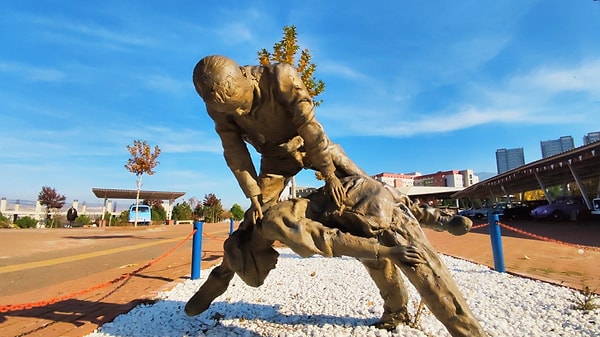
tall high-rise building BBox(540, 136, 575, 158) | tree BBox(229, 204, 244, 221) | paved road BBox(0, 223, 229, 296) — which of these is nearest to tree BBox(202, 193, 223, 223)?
tree BBox(229, 204, 244, 221)

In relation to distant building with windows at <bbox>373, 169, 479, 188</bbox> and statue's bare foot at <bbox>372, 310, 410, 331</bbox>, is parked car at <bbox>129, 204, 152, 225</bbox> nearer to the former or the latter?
statue's bare foot at <bbox>372, 310, 410, 331</bbox>

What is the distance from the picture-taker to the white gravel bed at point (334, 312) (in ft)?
10.1

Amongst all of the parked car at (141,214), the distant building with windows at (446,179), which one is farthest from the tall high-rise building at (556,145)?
the parked car at (141,214)

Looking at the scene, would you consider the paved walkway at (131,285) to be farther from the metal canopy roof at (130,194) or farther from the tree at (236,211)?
the tree at (236,211)

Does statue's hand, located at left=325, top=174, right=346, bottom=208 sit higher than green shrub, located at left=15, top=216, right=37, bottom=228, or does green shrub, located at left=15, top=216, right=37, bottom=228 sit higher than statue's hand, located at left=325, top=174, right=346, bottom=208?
statue's hand, located at left=325, top=174, right=346, bottom=208

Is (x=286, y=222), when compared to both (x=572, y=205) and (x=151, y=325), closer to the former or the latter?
(x=151, y=325)

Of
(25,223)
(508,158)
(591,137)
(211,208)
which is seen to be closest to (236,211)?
(211,208)

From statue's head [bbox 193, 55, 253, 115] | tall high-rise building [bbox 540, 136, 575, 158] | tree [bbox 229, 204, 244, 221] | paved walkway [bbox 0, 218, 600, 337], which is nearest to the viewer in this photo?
statue's head [bbox 193, 55, 253, 115]

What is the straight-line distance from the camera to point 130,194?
2914 cm

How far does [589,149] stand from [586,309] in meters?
10.4

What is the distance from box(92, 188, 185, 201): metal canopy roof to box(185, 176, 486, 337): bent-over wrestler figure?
28.4 meters

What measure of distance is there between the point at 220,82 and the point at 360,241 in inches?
52.8

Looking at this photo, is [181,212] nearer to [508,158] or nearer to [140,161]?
[140,161]

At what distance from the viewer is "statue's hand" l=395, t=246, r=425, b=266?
214 cm
